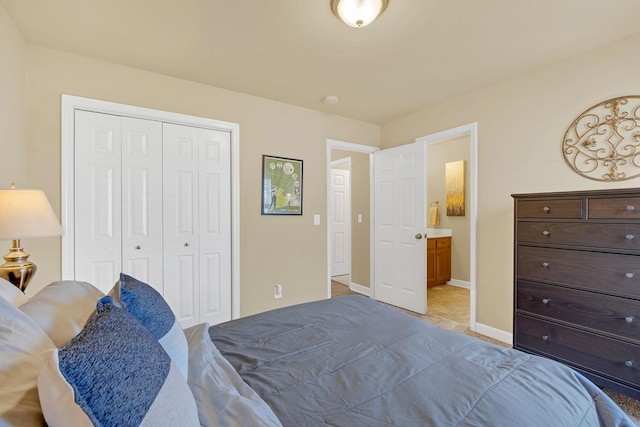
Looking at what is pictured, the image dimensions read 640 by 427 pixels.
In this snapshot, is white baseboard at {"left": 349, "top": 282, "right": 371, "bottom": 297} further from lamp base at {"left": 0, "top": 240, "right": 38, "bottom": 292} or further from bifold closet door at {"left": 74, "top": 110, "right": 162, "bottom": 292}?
lamp base at {"left": 0, "top": 240, "right": 38, "bottom": 292}

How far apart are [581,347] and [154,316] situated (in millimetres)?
2491

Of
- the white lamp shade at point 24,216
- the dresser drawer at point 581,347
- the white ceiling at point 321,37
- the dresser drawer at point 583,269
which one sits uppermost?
the white ceiling at point 321,37

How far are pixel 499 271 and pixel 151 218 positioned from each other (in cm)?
330

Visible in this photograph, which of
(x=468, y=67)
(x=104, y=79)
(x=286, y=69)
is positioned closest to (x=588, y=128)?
(x=468, y=67)

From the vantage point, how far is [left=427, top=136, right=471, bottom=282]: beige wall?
15.6 feet

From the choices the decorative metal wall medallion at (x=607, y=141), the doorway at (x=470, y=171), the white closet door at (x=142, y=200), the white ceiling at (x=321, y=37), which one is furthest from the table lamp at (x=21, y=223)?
the decorative metal wall medallion at (x=607, y=141)

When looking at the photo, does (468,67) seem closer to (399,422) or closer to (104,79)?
(399,422)

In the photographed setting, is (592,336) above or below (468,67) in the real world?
below

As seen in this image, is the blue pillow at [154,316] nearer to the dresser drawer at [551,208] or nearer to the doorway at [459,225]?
the dresser drawer at [551,208]

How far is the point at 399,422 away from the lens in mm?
796

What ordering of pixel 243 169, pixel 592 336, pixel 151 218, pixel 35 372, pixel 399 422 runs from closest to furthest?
1. pixel 35 372
2. pixel 399 422
3. pixel 592 336
4. pixel 151 218
5. pixel 243 169

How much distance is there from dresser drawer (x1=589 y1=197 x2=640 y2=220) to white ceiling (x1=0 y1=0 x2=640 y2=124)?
120cm

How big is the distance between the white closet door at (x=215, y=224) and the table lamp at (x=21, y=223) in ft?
4.32

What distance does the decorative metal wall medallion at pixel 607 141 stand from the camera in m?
2.06
